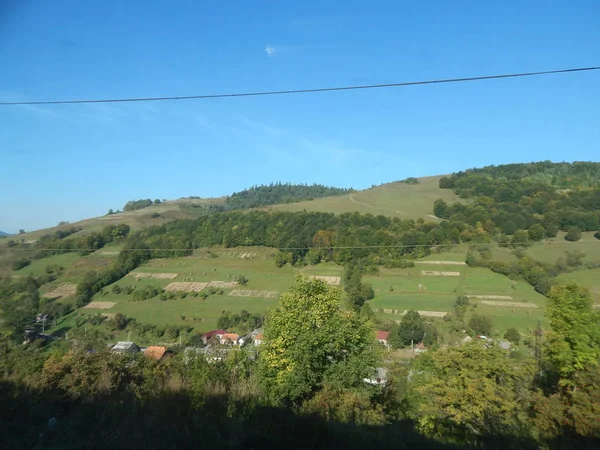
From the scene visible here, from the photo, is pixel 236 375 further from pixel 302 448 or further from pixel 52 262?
pixel 52 262

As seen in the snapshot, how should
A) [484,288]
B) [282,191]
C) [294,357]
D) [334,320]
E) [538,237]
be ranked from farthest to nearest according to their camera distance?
[282,191]
[538,237]
[484,288]
[334,320]
[294,357]

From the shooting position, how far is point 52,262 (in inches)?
864

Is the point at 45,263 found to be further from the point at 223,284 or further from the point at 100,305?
the point at 223,284

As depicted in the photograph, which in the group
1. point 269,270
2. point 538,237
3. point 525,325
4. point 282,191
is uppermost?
point 282,191

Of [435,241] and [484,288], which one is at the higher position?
[435,241]

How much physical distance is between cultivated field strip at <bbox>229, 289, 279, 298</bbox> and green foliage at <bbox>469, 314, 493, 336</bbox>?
11240 mm

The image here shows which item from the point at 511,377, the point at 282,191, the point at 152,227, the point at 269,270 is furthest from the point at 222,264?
the point at 282,191

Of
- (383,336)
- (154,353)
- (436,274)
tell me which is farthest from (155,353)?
(436,274)

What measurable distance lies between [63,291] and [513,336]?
24150mm

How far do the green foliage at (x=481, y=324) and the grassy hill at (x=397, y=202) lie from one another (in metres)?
13.7

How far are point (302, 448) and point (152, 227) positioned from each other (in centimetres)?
2770

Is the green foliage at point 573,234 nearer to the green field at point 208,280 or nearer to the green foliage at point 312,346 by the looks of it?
the green field at point 208,280

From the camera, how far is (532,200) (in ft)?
101

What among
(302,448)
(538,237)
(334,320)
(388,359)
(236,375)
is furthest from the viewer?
(538,237)
